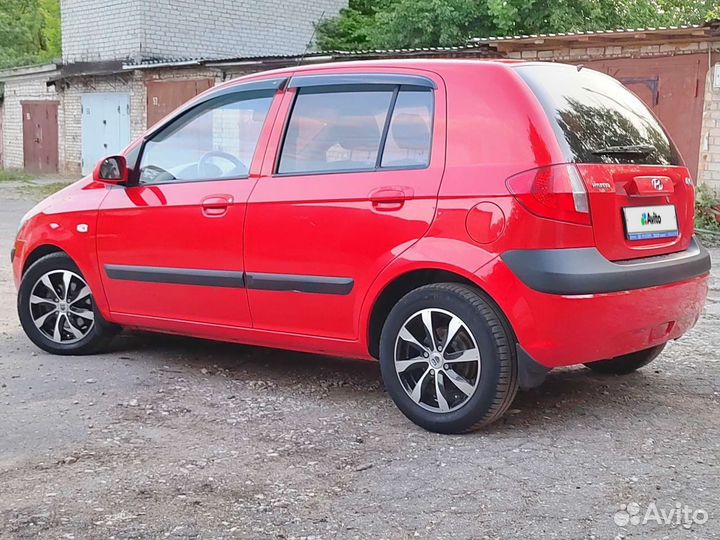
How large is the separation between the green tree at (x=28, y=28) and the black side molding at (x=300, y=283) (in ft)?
132

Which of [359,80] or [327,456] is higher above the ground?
[359,80]

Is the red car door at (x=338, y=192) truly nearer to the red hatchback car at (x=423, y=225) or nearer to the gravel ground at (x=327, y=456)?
the red hatchback car at (x=423, y=225)

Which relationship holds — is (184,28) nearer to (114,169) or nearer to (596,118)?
(114,169)

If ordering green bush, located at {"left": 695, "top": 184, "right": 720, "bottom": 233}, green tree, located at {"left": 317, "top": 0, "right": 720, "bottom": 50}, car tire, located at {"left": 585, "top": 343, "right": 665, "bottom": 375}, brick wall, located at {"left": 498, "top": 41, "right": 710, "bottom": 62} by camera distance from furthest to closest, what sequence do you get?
green tree, located at {"left": 317, "top": 0, "right": 720, "bottom": 50} < brick wall, located at {"left": 498, "top": 41, "right": 710, "bottom": 62} < green bush, located at {"left": 695, "top": 184, "right": 720, "bottom": 233} < car tire, located at {"left": 585, "top": 343, "right": 665, "bottom": 375}

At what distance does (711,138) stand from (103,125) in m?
17.0

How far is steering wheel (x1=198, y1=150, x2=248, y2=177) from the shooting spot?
15.4ft

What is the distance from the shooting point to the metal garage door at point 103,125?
23.6 m

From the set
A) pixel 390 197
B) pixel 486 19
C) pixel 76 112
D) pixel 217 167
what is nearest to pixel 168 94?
pixel 76 112

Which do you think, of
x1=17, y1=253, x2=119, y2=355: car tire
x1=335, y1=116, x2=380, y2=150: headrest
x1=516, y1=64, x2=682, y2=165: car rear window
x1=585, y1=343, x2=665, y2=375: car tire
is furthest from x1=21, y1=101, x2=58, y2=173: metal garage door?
x1=516, y1=64, x2=682, y2=165: car rear window

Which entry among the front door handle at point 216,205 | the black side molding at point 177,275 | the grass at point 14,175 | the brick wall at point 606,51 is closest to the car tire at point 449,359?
the black side molding at point 177,275

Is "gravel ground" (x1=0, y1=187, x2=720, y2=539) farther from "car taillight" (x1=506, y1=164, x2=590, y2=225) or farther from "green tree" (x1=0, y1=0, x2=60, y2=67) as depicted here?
"green tree" (x1=0, y1=0, x2=60, y2=67)

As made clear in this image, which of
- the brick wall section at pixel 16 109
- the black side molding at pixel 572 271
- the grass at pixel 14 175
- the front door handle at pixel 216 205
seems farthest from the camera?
the brick wall section at pixel 16 109

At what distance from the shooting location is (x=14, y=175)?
25594mm

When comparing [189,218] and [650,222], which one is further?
[189,218]
